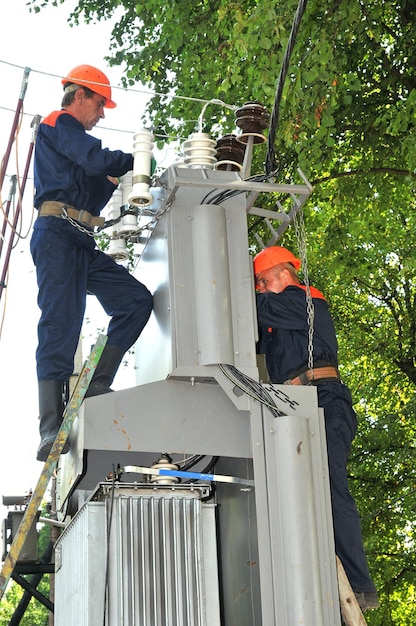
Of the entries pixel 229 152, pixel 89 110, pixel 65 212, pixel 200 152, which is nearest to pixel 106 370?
pixel 65 212

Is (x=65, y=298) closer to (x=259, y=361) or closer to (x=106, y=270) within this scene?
(x=106, y=270)

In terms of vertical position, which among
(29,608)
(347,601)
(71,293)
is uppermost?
(71,293)

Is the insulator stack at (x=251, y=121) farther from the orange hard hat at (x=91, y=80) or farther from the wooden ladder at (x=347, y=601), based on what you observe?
the wooden ladder at (x=347, y=601)

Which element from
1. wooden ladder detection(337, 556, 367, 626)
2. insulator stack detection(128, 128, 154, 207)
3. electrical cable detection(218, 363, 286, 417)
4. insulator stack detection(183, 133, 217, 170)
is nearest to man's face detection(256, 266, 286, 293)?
insulator stack detection(183, 133, 217, 170)

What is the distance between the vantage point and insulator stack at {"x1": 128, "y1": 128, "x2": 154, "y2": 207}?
7.11 meters

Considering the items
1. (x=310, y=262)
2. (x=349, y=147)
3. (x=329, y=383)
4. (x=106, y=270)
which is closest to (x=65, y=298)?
(x=106, y=270)

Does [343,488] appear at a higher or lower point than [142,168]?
lower

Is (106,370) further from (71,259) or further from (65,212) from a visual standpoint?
(65,212)

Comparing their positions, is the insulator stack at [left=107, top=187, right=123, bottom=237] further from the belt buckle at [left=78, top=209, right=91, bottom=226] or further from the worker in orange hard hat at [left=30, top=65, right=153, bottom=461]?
the belt buckle at [left=78, top=209, right=91, bottom=226]

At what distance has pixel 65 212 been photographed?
7629 millimetres

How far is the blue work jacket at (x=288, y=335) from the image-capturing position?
24.1 feet

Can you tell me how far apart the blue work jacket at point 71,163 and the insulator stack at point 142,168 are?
8.0 inches

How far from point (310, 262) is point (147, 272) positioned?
12213 mm

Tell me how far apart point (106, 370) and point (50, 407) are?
0.58m
